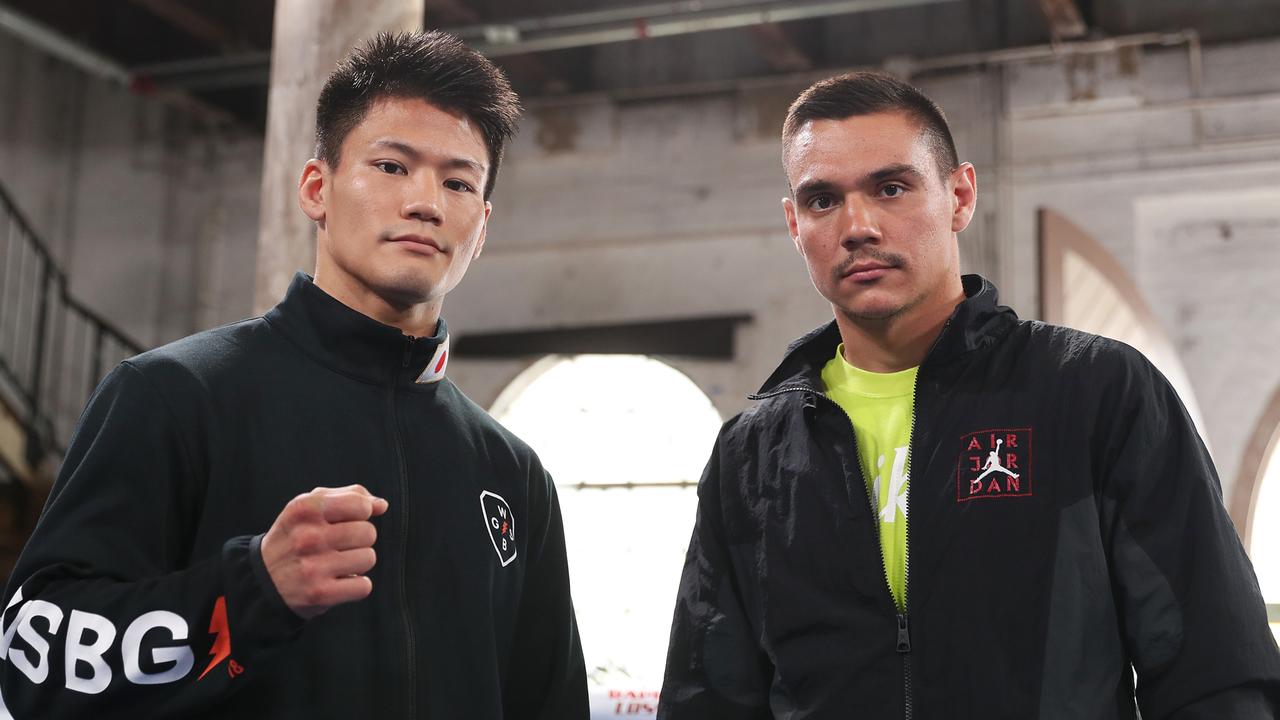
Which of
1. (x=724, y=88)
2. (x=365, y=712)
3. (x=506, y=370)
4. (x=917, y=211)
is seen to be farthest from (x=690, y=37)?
(x=365, y=712)

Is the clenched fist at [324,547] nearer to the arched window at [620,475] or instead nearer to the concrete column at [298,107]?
the concrete column at [298,107]

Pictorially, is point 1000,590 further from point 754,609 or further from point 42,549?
point 42,549

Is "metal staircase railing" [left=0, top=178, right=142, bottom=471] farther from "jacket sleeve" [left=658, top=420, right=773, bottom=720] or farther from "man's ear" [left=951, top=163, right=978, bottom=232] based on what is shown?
"man's ear" [left=951, top=163, right=978, bottom=232]

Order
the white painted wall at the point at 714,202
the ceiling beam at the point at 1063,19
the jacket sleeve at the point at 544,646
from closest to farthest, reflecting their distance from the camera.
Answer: the jacket sleeve at the point at 544,646 → the ceiling beam at the point at 1063,19 → the white painted wall at the point at 714,202

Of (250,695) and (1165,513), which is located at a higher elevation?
(1165,513)

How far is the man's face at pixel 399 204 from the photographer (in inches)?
76.9

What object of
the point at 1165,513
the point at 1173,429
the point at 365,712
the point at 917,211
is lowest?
the point at 365,712

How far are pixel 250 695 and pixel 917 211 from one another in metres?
1.24

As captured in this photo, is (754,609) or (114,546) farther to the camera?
(754,609)

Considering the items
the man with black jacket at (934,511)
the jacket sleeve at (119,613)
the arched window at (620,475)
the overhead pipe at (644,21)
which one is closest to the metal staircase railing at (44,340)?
the arched window at (620,475)

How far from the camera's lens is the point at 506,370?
822 centimetres

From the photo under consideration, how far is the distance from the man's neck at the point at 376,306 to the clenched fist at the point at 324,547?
0.56 meters

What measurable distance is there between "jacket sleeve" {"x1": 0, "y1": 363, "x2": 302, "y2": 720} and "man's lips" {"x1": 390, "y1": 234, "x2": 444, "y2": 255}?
516mm

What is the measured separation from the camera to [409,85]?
2049mm
